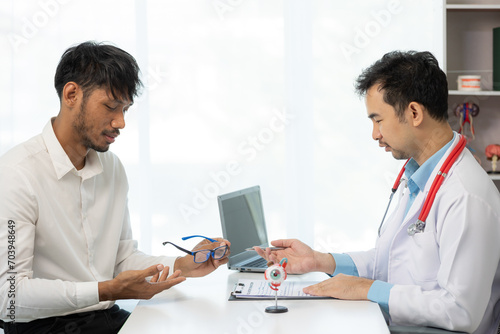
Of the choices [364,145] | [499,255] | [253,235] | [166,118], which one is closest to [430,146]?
[499,255]

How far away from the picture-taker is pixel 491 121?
3.30 meters

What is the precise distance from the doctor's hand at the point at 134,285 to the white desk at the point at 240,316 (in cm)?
4

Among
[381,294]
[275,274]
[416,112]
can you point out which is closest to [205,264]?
[275,274]

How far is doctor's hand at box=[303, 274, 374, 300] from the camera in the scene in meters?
1.65

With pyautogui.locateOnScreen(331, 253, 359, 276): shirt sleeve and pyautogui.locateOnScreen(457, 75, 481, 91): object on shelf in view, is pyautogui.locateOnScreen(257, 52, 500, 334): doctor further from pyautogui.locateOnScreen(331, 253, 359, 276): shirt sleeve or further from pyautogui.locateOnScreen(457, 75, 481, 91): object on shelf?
pyautogui.locateOnScreen(457, 75, 481, 91): object on shelf

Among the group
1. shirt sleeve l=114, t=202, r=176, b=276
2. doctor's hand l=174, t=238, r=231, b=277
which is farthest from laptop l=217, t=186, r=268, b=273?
shirt sleeve l=114, t=202, r=176, b=276

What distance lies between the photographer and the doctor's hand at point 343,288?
1.65 m

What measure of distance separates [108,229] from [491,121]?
2390mm

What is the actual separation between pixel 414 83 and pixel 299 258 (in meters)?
0.70

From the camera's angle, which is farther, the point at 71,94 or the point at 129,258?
the point at 129,258

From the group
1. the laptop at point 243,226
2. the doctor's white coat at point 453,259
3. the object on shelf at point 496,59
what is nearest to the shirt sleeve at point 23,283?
the laptop at point 243,226

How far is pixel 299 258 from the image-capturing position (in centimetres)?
193

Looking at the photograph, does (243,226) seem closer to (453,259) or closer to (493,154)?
(453,259)

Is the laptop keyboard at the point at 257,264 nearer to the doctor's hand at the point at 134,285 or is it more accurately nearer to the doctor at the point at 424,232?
the doctor at the point at 424,232
